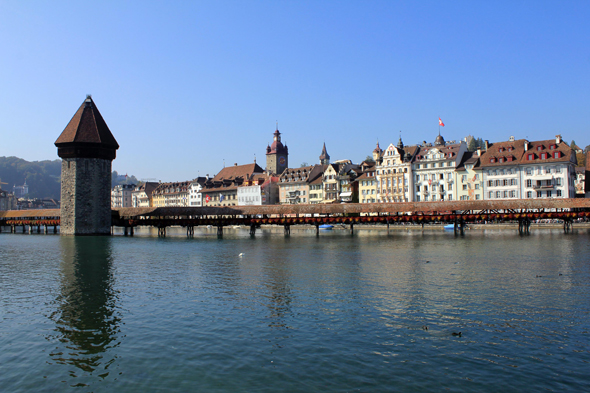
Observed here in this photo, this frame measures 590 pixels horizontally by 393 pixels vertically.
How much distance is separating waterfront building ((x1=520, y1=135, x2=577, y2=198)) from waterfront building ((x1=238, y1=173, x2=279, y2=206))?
176 ft

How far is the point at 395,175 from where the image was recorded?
84.6m

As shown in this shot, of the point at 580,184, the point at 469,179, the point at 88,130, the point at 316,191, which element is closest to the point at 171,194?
the point at 316,191

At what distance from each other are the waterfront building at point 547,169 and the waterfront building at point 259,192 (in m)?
53.7

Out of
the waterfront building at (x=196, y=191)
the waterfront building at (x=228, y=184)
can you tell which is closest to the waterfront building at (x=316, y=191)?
the waterfront building at (x=228, y=184)

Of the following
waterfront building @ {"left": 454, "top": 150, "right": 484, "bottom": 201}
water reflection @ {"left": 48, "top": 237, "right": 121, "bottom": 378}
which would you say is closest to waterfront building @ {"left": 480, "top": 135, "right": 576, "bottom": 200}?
waterfront building @ {"left": 454, "top": 150, "right": 484, "bottom": 201}

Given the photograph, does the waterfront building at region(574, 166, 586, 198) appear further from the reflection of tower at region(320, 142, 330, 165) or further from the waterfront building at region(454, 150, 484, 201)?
the reflection of tower at region(320, 142, 330, 165)

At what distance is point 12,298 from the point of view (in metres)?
18.7

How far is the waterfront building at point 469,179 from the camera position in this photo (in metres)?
73.9

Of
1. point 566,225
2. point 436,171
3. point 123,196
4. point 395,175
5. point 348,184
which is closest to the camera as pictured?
point 566,225

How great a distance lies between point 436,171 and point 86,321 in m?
72.3

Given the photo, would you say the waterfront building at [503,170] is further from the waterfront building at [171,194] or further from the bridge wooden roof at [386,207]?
the waterfront building at [171,194]

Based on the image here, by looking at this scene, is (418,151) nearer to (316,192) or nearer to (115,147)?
(316,192)

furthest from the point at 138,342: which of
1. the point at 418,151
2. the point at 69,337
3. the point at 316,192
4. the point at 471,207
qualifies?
the point at 316,192

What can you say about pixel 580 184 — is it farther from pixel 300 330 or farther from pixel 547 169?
pixel 300 330
